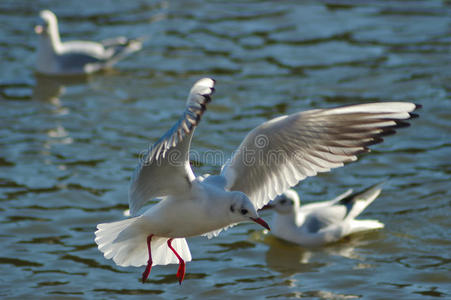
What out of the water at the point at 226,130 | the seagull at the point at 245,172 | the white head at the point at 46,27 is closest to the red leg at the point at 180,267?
the seagull at the point at 245,172

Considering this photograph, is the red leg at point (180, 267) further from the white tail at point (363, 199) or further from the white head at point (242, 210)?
the white tail at point (363, 199)

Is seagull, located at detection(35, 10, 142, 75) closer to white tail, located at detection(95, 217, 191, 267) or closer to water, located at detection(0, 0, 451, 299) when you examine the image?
water, located at detection(0, 0, 451, 299)

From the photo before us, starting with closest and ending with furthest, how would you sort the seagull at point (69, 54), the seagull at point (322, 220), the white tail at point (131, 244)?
the white tail at point (131, 244) → the seagull at point (322, 220) → the seagull at point (69, 54)

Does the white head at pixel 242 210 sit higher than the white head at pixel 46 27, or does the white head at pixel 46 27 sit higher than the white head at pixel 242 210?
the white head at pixel 46 27

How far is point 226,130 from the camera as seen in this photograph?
9680 mm

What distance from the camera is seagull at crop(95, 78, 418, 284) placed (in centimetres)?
480

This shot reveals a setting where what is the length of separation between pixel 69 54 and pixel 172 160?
759cm

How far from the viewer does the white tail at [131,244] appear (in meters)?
5.30

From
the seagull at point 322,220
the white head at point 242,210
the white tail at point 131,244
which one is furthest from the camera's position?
the seagull at point 322,220

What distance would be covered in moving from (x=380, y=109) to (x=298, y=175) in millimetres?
753

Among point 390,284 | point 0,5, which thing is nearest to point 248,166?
point 390,284

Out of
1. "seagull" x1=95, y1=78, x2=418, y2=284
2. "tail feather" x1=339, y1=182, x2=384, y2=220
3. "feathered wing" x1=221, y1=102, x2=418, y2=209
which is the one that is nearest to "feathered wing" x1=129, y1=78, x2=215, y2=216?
"seagull" x1=95, y1=78, x2=418, y2=284

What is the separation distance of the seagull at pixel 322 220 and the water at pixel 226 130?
0.38 feet

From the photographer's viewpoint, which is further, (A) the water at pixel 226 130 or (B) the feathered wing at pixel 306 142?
(A) the water at pixel 226 130
